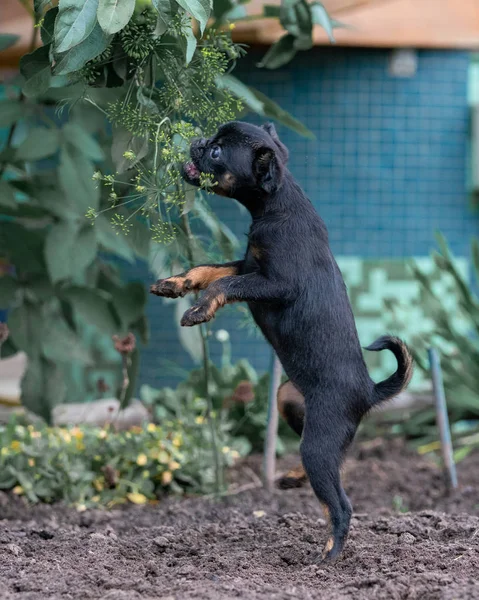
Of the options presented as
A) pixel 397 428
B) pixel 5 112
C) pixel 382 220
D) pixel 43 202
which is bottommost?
pixel 397 428

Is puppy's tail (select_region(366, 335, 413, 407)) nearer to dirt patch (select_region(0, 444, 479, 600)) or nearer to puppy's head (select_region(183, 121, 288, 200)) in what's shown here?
dirt patch (select_region(0, 444, 479, 600))

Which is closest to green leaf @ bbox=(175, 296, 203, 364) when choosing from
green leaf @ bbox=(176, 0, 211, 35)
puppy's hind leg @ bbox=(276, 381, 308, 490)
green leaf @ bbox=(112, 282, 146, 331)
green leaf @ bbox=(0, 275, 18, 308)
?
green leaf @ bbox=(112, 282, 146, 331)

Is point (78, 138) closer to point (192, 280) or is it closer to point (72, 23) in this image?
point (192, 280)

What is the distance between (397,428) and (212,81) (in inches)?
138

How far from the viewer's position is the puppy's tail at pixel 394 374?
9.87 feet

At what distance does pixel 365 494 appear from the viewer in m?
4.67

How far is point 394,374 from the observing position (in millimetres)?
3031

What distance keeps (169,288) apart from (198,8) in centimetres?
91

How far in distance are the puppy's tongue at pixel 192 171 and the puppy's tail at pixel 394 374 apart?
85cm

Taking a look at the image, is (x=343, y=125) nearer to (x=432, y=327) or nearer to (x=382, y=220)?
(x=382, y=220)

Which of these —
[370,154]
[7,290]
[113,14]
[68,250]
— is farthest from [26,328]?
[370,154]

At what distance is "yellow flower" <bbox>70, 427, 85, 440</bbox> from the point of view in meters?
4.74

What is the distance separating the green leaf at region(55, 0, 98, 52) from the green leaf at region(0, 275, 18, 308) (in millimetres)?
2261

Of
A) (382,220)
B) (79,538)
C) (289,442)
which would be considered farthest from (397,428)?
(79,538)
